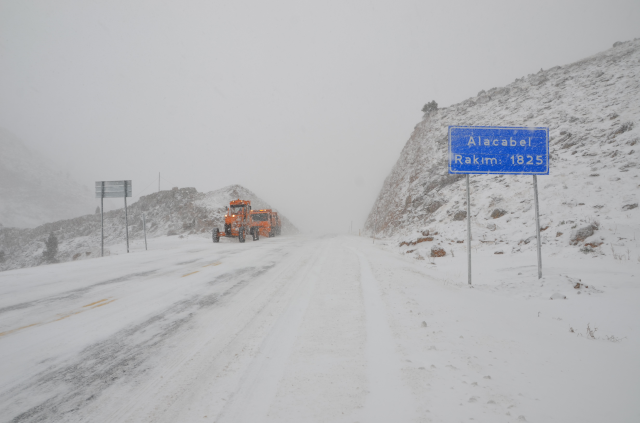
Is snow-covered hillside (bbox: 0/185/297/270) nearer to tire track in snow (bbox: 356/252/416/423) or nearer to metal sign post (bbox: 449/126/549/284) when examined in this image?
metal sign post (bbox: 449/126/549/284)

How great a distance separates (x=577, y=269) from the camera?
768cm

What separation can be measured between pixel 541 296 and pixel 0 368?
358 inches

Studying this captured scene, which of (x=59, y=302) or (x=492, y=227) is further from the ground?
(x=492, y=227)

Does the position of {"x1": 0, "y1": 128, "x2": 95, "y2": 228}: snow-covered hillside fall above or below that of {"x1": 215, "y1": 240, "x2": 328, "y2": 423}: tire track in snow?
above

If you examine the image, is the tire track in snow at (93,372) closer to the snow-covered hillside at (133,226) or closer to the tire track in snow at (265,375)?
the tire track in snow at (265,375)

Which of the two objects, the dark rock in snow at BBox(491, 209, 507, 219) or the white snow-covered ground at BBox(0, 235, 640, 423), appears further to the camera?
the dark rock in snow at BBox(491, 209, 507, 219)

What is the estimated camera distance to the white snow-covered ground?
94.4 inches

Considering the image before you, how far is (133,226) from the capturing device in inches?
1547

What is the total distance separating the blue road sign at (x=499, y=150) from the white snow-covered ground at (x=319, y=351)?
292cm

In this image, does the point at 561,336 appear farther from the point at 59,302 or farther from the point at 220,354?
the point at 59,302

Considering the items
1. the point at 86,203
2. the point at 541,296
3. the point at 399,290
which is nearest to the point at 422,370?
the point at 399,290

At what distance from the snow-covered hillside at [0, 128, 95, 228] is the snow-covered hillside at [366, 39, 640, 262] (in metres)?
99.9

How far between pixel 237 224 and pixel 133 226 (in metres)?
25.8

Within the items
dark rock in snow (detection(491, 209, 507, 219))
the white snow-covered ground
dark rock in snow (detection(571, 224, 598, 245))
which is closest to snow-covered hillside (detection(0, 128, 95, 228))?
the white snow-covered ground
